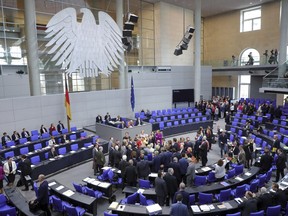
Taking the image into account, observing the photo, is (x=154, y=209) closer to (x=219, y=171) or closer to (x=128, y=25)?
(x=219, y=171)

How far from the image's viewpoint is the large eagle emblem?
17.6 m

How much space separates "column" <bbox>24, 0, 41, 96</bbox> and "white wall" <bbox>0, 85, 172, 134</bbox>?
0.96 meters

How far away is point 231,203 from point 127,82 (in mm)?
17158

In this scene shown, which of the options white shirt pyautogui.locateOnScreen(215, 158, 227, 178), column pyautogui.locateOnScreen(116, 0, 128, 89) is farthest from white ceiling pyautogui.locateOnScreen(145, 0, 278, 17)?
white shirt pyautogui.locateOnScreen(215, 158, 227, 178)

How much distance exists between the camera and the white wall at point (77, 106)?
50.3 ft

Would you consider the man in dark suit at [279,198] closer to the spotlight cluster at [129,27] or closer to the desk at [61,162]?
the desk at [61,162]

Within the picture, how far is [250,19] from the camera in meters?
29.3

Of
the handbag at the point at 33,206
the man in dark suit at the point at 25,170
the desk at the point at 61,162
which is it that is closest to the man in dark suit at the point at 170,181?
the handbag at the point at 33,206

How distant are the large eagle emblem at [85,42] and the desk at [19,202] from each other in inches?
457

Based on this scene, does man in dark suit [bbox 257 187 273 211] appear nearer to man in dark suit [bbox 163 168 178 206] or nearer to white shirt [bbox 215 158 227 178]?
white shirt [bbox 215 158 227 178]

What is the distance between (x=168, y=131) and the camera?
58.0ft

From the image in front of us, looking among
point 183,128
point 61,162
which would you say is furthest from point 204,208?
point 183,128

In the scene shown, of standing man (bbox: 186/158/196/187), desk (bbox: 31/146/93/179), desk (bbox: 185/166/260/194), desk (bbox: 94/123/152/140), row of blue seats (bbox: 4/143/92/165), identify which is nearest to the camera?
desk (bbox: 185/166/260/194)

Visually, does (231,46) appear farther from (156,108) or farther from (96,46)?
(96,46)
